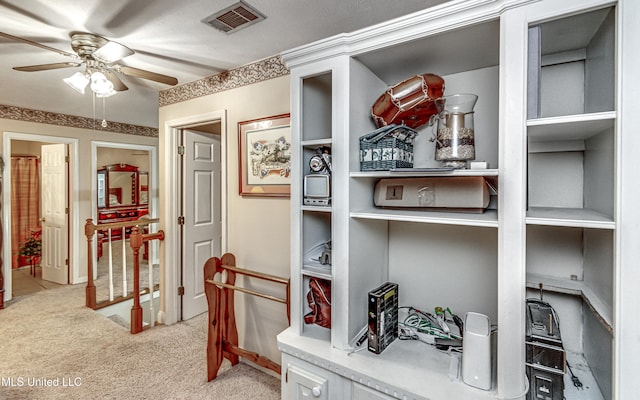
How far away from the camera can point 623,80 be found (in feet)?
2.84

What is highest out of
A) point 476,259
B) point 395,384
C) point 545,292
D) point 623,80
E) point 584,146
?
point 623,80

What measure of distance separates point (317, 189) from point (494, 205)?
802 mm

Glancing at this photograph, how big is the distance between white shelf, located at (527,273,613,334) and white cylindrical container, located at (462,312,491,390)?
1.09 feet

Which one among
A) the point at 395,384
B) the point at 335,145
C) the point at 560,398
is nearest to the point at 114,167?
the point at 335,145

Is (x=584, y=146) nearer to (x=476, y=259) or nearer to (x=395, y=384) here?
(x=476, y=259)

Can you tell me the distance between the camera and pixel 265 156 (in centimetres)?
237

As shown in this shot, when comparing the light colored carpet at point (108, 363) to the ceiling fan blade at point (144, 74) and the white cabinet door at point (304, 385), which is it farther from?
the ceiling fan blade at point (144, 74)

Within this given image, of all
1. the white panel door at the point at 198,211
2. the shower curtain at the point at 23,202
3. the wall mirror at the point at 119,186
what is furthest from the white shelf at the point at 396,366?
the wall mirror at the point at 119,186

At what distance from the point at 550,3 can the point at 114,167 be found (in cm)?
708

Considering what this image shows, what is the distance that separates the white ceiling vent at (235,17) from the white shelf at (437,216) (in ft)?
3.96

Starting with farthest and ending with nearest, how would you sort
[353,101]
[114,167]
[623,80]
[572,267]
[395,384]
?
[114,167], [353,101], [572,267], [395,384], [623,80]

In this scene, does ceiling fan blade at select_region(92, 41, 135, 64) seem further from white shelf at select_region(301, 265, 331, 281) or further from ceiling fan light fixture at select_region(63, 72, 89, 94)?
white shelf at select_region(301, 265, 331, 281)

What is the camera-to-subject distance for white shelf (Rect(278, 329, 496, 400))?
1122 millimetres

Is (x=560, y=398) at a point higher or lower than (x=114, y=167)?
lower
